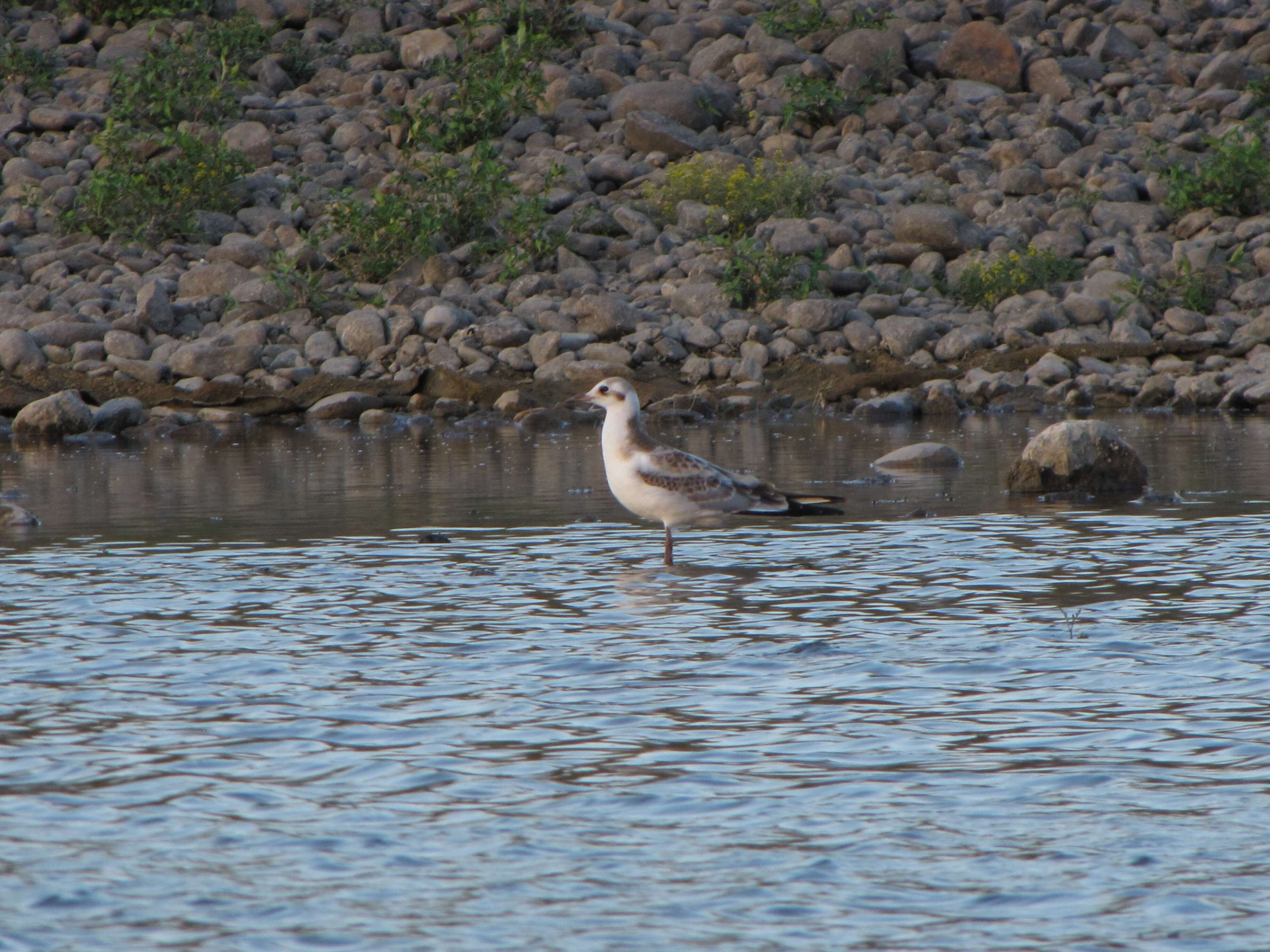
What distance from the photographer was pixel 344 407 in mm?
24516

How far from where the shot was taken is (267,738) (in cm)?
645

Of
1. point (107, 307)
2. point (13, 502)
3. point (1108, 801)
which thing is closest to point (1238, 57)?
point (107, 307)

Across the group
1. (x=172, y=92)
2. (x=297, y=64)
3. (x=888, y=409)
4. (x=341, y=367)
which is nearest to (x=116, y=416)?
(x=341, y=367)

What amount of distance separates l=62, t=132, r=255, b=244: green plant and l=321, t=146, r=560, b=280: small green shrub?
8.34ft

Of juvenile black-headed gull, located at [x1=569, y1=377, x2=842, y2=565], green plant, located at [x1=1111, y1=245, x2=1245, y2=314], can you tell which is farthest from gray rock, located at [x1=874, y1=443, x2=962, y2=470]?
green plant, located at [x1=1111, y1=245, x2=1245, y2=314]

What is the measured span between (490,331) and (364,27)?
15361 millimetres

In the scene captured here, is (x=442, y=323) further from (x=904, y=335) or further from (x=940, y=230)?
(x=940, y=230)

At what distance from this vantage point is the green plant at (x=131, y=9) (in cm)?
3756

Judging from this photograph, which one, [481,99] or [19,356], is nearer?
[19,356]

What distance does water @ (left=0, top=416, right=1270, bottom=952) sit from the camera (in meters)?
4.68

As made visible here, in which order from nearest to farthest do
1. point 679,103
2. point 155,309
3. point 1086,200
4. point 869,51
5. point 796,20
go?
point 155,309 → point 1086,200 → point 679,103 → point 869,51 → point 796,20

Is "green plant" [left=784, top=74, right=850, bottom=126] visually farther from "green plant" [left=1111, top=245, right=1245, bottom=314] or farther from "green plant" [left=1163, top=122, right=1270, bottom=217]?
"green plant" [left=1111, top=245, right=1245, bottom=314]

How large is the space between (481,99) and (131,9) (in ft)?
34.8

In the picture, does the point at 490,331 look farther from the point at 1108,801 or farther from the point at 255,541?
the point at 1108,801
